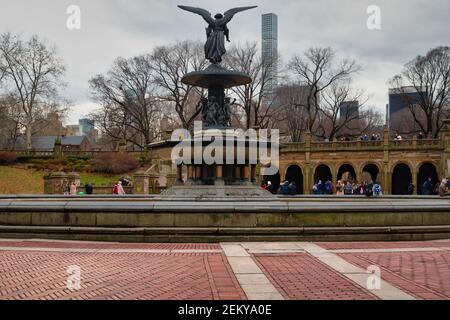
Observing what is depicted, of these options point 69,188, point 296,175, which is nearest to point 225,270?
point 69,188

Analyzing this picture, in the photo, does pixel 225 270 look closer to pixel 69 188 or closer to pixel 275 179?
pixel 69 188

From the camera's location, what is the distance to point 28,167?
56.4 meters

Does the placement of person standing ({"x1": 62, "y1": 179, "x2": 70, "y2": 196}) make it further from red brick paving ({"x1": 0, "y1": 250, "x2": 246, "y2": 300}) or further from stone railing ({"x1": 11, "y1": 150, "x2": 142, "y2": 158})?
red brick paving ({"x1": 0, "y1": 250, "x2": 246, "y2": 300})

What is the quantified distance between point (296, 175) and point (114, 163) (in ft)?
68.0

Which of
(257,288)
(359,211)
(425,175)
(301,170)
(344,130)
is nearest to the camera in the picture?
(257,288)

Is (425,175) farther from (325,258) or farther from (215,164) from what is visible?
(325,258)

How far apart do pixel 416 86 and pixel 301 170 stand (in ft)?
65.4

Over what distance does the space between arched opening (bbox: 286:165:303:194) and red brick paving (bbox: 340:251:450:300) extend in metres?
48.0

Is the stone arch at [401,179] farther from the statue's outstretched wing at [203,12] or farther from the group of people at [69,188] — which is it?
the statue's outstretched wing at [203,12]

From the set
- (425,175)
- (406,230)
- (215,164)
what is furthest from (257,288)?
(425,175)

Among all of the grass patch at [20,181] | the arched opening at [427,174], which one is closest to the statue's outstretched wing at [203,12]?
the grass patch at [20,181]

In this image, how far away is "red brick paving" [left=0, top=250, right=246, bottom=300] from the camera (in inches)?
276

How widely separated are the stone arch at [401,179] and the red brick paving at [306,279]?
47940 mm

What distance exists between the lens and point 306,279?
26.3 ft
